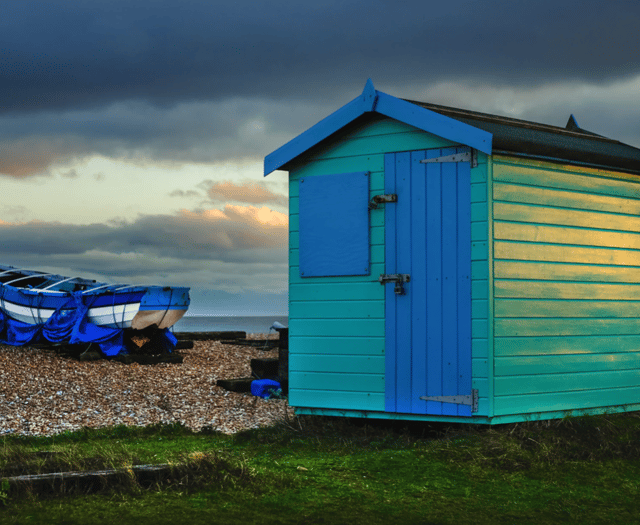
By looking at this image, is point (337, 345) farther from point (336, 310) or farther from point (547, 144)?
point (547, 144)

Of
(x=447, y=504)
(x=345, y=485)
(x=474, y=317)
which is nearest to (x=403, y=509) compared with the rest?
(x=447, y=504)

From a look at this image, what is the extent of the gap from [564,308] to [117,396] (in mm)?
7082

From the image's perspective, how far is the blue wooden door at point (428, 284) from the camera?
7.22 metres

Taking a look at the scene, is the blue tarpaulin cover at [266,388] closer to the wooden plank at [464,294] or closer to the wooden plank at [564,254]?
the wooden plank at [464,294]

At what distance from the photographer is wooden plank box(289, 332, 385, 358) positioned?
25.2 ft

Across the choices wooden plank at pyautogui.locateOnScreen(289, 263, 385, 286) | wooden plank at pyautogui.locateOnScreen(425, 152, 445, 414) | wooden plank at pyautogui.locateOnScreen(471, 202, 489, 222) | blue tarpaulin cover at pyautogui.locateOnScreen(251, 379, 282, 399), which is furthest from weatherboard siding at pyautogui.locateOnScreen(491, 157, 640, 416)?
blue tarpaulin cover at pyautogui.locateOnScreen(251, 379, 282, 399)

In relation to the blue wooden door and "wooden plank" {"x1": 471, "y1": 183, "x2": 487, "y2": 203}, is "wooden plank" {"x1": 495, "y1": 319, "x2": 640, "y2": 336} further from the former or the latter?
"wooden plank" {"x1": 471, "y1": 183, "x2": 487, "y2": 203}

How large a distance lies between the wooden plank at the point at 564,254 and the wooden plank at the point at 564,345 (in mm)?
860

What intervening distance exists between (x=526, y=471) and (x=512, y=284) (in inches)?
84.2

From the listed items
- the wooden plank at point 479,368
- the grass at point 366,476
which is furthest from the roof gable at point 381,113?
the grass at point 366,476

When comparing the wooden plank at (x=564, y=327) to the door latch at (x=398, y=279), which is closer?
the wooden plank at (x=564, y=327)

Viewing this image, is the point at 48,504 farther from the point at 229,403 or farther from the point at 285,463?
the point at 229,403

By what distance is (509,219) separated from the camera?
23.8ft

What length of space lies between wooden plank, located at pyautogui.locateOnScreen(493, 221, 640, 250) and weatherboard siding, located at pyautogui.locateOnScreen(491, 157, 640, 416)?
1cm
